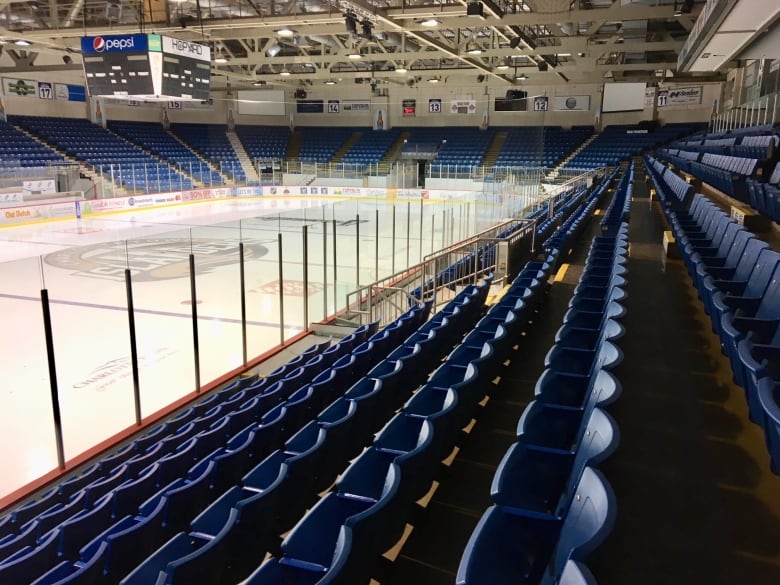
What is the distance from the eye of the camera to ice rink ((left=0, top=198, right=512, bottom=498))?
5.95m

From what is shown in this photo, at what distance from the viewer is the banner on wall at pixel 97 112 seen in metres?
29.1

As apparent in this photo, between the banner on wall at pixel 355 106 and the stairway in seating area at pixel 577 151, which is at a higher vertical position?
the banner on wall at pixel 355 106

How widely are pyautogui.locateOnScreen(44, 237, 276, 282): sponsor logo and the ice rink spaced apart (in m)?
0.02

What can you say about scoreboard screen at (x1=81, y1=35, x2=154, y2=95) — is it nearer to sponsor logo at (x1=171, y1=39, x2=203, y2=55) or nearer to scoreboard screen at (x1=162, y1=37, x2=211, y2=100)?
scoreboard screen at (x1=162, y1=37, x2=211, y2=100)

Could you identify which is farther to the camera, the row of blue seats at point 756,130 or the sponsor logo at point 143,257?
the row of blue seats at point 756,130

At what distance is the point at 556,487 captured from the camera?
7.56 feet

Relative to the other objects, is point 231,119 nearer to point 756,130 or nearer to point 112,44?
point 112,44

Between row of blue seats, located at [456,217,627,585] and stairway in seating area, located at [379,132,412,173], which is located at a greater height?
stairway in seating area, located at [379,132,412,173]

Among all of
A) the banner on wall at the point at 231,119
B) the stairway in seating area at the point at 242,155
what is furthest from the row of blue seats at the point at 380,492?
the banner on wall at the point at 231,119

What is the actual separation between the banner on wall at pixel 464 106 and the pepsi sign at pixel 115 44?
Result: 2500cm

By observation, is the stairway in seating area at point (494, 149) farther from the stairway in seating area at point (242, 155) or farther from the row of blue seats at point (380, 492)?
the row of blue seats at point (380, 492)

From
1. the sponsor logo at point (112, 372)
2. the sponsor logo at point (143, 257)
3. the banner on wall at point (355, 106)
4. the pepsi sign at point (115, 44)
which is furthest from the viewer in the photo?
the banner on wall at point (355, 106)

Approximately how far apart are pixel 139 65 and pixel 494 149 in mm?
23767

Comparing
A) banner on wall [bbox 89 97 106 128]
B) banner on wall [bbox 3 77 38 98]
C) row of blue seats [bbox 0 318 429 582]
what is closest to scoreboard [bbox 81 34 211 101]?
row of blue seats [bbox 0 318 429 582]
